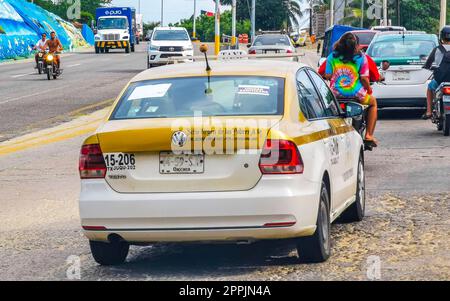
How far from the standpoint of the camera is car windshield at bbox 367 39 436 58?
23859 millimetres

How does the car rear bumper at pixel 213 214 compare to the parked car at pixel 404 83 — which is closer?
the car rear bumper at pixel 213 214

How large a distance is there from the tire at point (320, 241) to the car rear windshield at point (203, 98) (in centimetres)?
81

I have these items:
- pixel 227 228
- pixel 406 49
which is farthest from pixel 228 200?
pixel 406 49

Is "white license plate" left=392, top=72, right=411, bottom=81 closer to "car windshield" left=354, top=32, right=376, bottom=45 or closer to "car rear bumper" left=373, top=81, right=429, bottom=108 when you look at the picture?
"car rear bumper" left=373, top=81, right=429, bottom=108

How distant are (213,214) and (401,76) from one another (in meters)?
15.8

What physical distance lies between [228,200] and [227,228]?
0.65ft

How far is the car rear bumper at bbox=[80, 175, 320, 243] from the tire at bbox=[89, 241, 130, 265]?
1.55 feet

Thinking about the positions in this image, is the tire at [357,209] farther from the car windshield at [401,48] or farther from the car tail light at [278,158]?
the car windshield at [401,48]

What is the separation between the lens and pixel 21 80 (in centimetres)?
4128

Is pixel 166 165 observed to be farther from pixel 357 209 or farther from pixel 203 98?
pixel 357 209

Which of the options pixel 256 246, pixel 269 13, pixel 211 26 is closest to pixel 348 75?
pixel 256 246

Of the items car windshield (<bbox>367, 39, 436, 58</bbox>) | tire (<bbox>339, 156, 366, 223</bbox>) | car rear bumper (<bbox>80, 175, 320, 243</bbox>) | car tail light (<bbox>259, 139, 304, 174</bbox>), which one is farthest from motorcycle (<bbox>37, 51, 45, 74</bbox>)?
car tail light (<bbox>259, 139, 304, 174</bbox>)

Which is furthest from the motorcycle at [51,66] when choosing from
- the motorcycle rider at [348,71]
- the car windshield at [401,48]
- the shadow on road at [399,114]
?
the motorcycle rider at [348,71]

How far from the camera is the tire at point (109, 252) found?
8.74m
